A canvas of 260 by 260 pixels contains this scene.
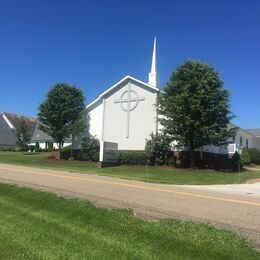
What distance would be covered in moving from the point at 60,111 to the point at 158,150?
14085 mm

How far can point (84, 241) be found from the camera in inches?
298

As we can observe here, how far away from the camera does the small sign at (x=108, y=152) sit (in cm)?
3888

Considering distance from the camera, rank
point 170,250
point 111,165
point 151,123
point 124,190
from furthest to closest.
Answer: point 151,123
point 111,165
point 124,190
point 170,250

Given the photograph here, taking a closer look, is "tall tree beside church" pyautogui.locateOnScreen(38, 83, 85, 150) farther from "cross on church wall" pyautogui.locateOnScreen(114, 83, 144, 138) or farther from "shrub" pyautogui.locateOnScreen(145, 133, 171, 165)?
"shrub" pyautogui.locateOnScreen(145, 133, 171, 165)

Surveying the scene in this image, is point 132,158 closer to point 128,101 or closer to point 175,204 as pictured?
point 128,101

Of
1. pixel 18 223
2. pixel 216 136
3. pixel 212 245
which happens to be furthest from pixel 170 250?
pixel 216 136

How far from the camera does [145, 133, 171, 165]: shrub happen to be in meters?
38.2

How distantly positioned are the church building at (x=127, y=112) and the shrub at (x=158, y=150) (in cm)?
282

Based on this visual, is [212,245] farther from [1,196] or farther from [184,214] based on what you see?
[1,196]

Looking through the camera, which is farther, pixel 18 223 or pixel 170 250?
pixel 18 223

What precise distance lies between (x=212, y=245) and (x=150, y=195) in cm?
690

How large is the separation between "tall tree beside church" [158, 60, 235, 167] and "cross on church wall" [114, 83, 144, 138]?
7.61m

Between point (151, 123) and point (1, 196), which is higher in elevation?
point (151, 123)

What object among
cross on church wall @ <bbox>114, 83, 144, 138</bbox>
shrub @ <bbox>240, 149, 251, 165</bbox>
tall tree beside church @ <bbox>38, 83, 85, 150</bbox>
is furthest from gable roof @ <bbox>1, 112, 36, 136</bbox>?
shrub @ <bbox>240, 149, 251, 165</bbox>
